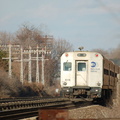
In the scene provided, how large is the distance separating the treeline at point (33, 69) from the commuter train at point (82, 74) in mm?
17608

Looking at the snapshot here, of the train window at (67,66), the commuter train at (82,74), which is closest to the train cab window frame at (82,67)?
the commuter train at (82,74)

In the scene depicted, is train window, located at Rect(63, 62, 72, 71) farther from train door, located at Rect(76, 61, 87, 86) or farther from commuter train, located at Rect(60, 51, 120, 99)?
train door, located at Rect(76, 61, 87, 86)

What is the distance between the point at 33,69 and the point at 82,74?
153 ft

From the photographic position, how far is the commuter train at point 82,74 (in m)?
22.5

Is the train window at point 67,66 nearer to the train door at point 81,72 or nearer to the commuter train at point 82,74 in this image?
the commuter train at point 82,74

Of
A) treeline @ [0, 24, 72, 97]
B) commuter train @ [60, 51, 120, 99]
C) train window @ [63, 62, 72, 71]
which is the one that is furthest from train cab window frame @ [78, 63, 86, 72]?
treeline @ [0, 24, 72, 97]

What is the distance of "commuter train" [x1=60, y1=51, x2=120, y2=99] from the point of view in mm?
22500

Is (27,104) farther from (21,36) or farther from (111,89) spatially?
(21,36)

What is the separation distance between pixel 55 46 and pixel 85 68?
190ft

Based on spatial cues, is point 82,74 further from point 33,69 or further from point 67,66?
point 33,69

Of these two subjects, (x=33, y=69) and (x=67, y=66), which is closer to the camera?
(x=67, y=66)

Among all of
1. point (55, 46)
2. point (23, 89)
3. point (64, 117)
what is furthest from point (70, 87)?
point (55, 46)

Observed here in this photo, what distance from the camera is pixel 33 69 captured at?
68.9 meters

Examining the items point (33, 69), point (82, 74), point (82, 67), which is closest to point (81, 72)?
point (82, 74)
